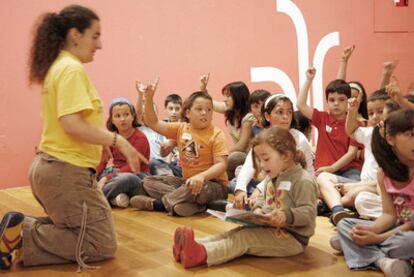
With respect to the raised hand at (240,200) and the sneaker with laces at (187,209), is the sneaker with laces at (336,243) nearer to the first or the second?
the raised hand at (240,200)

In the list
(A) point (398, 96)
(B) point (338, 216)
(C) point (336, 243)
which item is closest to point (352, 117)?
(A) point (398, 96)

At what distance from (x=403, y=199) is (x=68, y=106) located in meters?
1.39

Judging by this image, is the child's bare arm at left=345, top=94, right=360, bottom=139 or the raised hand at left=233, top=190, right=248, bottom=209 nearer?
the raised hand at left=233, top=190, right=248, bottom=209

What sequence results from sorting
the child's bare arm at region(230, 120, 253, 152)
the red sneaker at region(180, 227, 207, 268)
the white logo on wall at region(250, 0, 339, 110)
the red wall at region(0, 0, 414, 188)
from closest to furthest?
the red sneaker at region(180, 227, 207, 268) → the child's bare arm at region(230, 120, 253, 152) → the red wall at region(0, 0, 414, 188) → the white logo on wall at region(250, 0, 339, 110)

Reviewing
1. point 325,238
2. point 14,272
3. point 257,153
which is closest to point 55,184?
point 14,272

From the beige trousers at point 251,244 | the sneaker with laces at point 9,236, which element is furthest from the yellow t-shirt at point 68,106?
the beige trousers at point 251,244

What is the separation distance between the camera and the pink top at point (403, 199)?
7.17 feet

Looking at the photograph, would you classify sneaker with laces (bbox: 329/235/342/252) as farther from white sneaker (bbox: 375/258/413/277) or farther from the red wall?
the red wall

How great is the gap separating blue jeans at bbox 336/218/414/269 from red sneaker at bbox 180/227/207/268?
59 centimetres

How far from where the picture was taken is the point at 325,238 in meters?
2.70

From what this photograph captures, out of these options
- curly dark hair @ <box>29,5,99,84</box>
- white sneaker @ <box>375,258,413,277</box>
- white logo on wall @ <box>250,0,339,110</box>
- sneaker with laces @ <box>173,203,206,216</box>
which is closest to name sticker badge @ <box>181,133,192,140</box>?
sneaker with laces @ <box>173,203,206,216</box>

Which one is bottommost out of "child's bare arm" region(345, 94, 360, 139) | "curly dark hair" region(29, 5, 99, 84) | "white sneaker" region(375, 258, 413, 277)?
"white sneaker" region(375, 258, 413, 277)

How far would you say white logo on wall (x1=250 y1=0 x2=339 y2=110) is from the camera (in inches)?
216

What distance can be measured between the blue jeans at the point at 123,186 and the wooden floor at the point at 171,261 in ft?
1.47
